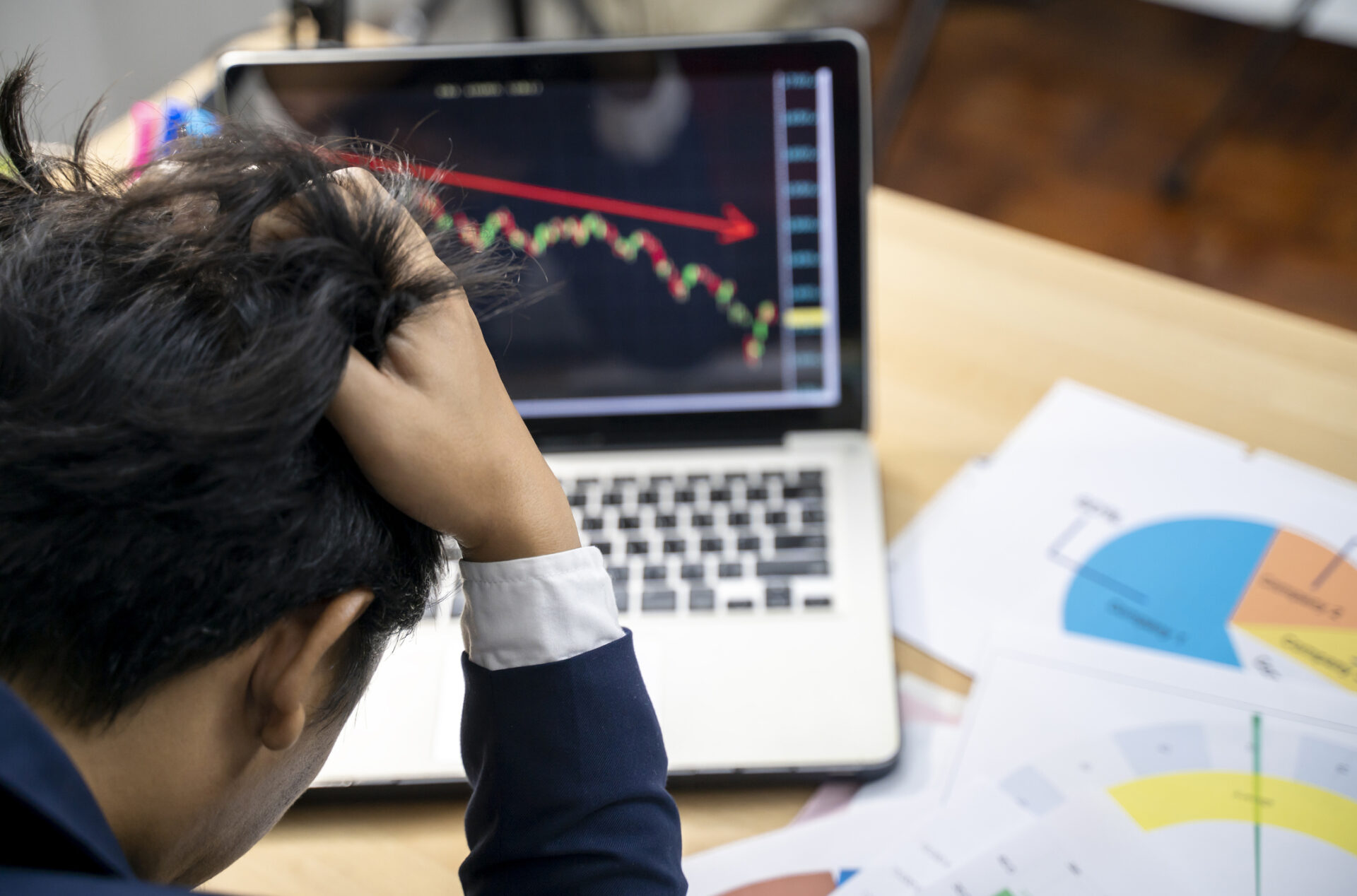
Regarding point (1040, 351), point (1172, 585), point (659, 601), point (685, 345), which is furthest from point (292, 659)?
point (1040, 351)

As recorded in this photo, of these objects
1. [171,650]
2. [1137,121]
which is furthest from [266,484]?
[1137,121]

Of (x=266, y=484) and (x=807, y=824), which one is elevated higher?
(x=266, y=484)

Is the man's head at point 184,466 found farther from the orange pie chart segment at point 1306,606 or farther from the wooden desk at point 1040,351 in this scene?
the orange pie chart segment at point 1306,606

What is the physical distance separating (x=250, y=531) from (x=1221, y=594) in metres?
0.58

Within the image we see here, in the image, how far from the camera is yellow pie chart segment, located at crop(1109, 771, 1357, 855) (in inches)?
21.9

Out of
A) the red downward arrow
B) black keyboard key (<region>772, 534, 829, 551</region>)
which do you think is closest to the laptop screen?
the red downward arrow

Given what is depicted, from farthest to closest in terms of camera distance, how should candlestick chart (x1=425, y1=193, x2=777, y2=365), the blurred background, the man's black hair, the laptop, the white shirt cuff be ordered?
the blurred background → candlestick chart (x1=425, y1=193, x2=777, y2=365) → the laptop → the white shirt cuff → the man's black hair

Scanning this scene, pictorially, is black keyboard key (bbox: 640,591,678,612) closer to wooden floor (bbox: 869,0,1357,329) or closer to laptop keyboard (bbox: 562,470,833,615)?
laptop keyboard (bbox: 562,470,833,615)

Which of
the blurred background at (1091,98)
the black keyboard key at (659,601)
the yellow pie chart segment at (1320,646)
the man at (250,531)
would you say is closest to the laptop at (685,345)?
the black keyboard key at (659,601)

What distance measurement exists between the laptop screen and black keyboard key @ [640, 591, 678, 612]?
0.48 feet

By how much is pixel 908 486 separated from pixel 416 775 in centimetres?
39

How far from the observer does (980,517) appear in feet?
2.40

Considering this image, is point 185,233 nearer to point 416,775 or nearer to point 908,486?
point 416,775

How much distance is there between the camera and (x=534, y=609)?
50cm
